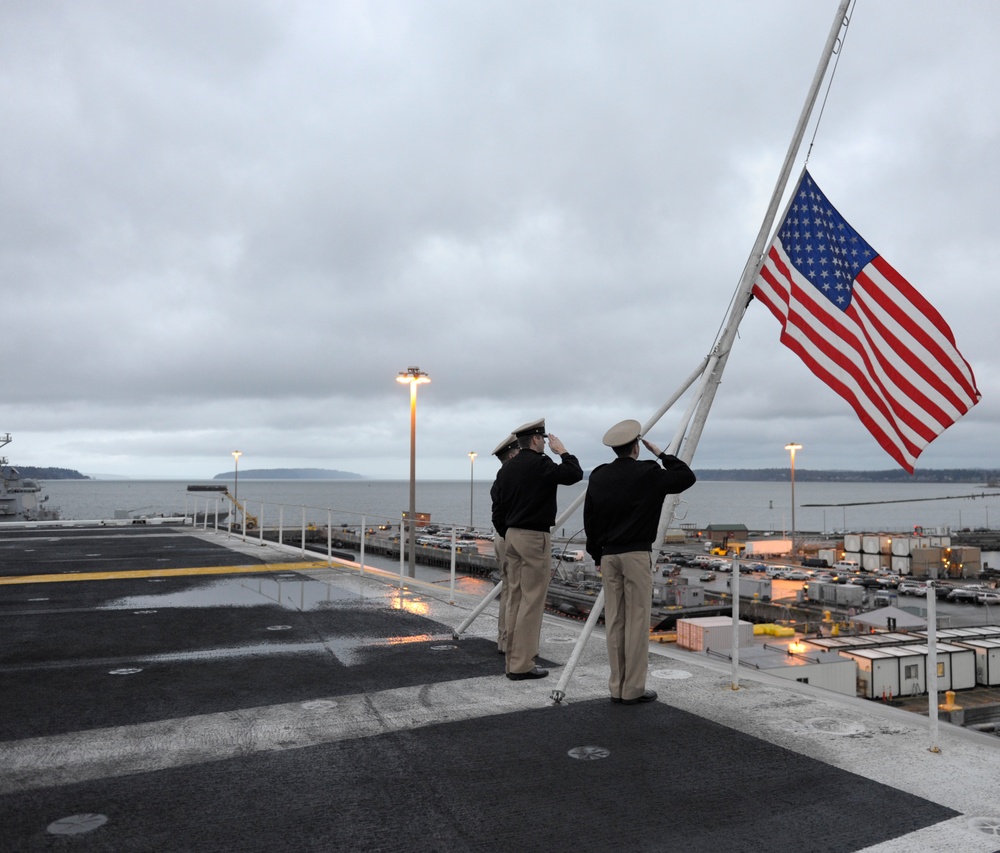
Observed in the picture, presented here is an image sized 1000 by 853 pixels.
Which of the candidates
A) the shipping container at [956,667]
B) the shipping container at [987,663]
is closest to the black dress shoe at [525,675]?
the shipping container at [956,667]

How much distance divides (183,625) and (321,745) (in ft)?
15.3

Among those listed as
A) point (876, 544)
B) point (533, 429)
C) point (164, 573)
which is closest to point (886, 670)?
point (164, 573)

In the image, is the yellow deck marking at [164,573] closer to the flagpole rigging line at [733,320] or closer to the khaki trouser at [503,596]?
the khaki trouser at [503,596]

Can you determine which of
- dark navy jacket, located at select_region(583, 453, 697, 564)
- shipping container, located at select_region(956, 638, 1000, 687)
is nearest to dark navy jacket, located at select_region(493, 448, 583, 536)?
dark navy jacket, located at select_region(583, 453, 697, 564)

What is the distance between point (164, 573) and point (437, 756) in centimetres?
1069

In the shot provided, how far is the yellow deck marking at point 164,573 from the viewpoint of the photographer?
12.1m

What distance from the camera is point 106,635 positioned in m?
7.56

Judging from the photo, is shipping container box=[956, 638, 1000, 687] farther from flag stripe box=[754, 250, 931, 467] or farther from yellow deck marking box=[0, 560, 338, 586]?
flag stripe box=[754, 250, 931, 467]

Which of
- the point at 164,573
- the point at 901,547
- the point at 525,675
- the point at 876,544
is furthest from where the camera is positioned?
the point at 876,544

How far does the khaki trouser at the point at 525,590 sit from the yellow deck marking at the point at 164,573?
8.48 metres

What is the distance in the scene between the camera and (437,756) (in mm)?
4035

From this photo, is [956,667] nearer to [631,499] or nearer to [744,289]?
[744,289]

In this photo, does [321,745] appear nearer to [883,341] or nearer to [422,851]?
[422,851]

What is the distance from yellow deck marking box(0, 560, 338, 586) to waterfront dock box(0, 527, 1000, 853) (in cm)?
520
